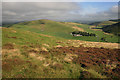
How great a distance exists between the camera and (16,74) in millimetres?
10570

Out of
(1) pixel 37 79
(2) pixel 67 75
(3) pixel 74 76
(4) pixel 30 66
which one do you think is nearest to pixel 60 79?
(2) pixel 67 75

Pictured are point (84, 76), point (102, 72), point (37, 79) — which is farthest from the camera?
point (102, 72)

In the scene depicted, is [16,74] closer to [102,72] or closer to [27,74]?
[27,74]

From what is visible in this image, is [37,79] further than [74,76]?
No

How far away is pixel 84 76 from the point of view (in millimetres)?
10719

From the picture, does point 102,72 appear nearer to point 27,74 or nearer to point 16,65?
point 27,74

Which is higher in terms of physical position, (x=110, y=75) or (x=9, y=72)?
(x=9, y=72)

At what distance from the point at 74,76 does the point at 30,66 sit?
7662mm

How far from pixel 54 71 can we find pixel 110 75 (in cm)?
891

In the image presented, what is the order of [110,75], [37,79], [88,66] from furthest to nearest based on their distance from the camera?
[88,66] → [110,75] → [37,79]

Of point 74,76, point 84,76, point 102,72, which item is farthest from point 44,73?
point 102,72

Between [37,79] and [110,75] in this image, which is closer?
[37,79]

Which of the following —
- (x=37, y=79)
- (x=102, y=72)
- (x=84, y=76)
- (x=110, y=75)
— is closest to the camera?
(x=37, y=79)

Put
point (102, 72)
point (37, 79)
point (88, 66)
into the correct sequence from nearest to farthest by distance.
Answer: point (37, 79), point (102, 72), point (88, 66)
